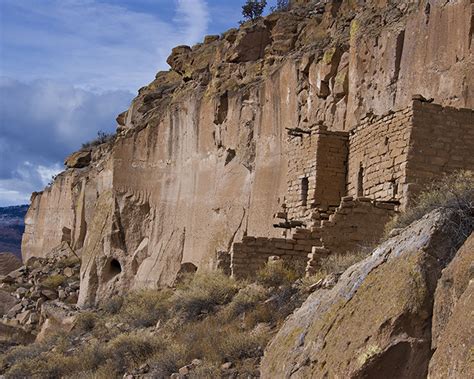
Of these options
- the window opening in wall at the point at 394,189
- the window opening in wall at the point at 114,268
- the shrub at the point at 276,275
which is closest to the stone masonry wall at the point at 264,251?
the shrub at the point at 276,275

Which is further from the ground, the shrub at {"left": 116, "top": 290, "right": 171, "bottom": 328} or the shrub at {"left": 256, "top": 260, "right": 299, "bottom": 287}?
the shrub at {"left": 256, "top": 260, "right": 299, "bottom": 287}

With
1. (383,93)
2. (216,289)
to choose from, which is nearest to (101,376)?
(216,289)

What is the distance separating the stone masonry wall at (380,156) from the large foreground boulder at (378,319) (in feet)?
20.6

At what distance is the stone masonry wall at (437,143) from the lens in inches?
488

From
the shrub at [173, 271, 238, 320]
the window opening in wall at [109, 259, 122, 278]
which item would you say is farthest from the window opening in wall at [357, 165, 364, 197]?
the window opening in wall at [109, 259, 122, 278]

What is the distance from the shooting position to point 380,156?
13328 millimetres

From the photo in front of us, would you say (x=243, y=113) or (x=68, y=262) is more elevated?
(x=243, y=113)

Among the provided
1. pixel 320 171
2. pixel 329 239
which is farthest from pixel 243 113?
pixel 329 239

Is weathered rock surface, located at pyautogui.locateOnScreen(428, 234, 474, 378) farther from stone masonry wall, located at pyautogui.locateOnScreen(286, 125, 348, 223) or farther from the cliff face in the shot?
stone masonry wall, located at pyautogui.locateOnScreen(286, 125, 348, 223)

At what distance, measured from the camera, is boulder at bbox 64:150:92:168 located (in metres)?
40.2

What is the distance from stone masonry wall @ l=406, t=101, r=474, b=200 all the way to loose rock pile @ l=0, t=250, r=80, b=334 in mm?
14514

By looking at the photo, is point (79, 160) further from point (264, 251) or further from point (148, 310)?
point (264, 251)

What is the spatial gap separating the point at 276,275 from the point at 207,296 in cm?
120

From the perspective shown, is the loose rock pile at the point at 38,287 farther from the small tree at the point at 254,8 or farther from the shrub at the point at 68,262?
the small tree at the point at 254,8
